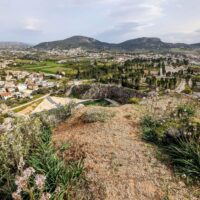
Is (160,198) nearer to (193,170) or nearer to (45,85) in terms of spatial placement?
(193,170)

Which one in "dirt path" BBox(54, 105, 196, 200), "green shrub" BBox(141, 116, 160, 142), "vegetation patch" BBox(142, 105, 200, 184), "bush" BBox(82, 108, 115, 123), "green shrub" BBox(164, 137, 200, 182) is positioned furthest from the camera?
"bush" BBox(82, 108, 115, 123)

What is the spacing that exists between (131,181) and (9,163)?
294 cm

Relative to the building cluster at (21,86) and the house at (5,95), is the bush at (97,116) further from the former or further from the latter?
the house at (5,95)

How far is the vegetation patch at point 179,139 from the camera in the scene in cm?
663

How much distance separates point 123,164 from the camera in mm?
7035

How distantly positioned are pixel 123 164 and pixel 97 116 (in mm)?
3483

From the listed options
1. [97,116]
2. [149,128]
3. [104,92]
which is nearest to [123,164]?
[149,128]

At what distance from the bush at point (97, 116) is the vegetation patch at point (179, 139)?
1.52m

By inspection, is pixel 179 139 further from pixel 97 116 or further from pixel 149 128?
pixel 97 116

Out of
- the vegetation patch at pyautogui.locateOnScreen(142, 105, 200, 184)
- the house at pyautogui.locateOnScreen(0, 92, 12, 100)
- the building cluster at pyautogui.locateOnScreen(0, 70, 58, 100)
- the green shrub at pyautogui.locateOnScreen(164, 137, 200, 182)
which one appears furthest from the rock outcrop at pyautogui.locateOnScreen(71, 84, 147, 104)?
the green shrub at pyautogui.locateOnScreen(164, 137, 200, 182)

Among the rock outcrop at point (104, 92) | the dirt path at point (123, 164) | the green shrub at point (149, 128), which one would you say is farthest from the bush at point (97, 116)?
the rock outcrop at point (104, 92)

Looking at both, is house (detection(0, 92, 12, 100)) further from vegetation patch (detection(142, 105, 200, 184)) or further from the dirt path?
vegetation patch (detection(142, 105, 200, 184))

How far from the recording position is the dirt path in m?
6.09

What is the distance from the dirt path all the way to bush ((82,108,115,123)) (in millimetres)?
342
